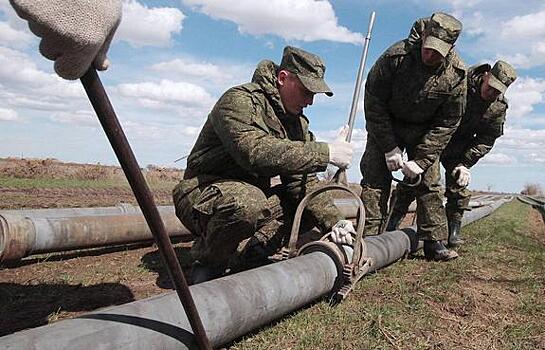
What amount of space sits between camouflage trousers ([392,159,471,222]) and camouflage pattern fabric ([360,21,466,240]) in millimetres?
809

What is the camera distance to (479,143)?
5727 millimetres

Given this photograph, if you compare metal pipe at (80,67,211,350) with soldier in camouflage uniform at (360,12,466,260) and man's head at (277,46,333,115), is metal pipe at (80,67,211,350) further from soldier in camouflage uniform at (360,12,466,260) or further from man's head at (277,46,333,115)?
soldier in camouflage uniform at (360,12,466,260)

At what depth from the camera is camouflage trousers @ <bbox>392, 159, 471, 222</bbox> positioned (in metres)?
5.71

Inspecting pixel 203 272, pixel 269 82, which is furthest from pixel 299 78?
pixel 203 272

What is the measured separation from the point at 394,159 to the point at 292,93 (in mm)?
1656

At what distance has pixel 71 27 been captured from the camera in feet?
3.96

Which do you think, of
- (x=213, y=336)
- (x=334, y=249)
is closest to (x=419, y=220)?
(x=334, y=249)

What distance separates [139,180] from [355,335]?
1.49 meters

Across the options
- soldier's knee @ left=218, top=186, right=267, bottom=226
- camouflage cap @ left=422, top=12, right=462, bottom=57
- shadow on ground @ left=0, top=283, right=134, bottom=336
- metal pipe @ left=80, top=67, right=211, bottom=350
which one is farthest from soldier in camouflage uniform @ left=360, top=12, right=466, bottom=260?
metal pipe @ left=80, top=67, right=211, bottom=350

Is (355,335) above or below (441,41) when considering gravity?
below

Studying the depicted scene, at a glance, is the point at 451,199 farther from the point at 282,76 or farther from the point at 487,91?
the point at 282,76

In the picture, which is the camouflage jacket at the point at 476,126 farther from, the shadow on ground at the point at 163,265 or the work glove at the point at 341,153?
the shadow on ground at the point at 163,265

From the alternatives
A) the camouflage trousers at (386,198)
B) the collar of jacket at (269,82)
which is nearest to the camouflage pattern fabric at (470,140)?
the camouflage trousers at (386,198)

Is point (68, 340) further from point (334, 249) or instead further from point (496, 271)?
point (496, 271)
